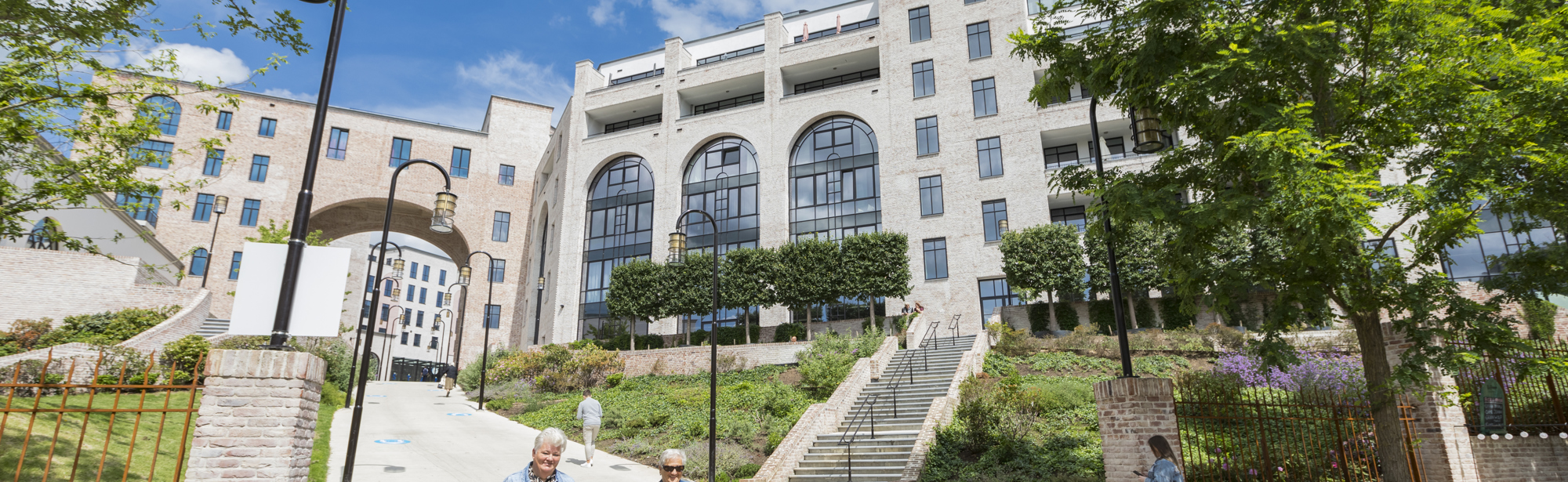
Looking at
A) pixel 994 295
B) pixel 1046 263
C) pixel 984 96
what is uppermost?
pixel 984 96

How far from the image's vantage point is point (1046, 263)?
99.8 feet

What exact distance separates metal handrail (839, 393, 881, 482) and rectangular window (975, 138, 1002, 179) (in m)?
17.6

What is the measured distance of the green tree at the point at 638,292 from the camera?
3522cm

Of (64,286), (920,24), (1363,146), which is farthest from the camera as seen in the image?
(920,24)

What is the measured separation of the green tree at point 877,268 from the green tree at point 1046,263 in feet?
14.2

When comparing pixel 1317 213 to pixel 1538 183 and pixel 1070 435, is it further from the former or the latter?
pixel 1070 435

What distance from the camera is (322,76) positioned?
7293 millimetres

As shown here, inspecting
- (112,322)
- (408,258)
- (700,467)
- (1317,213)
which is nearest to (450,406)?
(112,322)

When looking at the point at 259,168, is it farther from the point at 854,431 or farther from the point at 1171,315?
the point at 1171,315

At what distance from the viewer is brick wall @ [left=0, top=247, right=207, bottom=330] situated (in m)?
A: 26.6

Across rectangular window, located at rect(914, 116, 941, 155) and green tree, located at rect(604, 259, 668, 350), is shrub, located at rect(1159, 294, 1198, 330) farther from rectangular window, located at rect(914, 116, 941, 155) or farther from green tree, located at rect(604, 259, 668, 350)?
green tree, located at rect(604, 259, 668, 350)

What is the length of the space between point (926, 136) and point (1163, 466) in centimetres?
2981

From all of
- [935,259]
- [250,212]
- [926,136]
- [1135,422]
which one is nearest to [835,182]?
[926,136]

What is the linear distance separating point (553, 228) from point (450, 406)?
67.9 ft
